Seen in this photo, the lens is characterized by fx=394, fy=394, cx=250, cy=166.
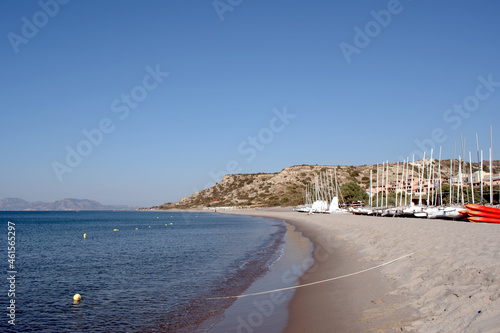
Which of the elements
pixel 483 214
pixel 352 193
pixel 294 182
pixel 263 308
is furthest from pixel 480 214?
pixel 294 182

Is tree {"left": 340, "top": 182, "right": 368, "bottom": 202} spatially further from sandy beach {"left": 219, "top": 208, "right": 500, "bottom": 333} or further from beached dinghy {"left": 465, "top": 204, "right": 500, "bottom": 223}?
sandy beach {"left": 219, "top": 208, "right": 500, "bottom": 333}

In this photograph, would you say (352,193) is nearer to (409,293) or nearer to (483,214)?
(483,214)

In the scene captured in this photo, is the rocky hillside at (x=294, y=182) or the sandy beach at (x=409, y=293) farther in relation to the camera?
the rocky hillside at (x=294, y=182)

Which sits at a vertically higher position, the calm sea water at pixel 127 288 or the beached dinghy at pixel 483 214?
the beached dinghy at pixel 483 214

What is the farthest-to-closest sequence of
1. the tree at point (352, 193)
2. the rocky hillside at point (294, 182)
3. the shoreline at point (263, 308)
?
the rocky hillside at point (294, 182) < the tree at point (352, 193) < the shoreline at point (263, 308)

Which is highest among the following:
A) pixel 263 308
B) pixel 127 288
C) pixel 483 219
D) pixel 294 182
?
pixel 294 182

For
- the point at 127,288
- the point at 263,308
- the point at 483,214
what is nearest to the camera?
the point at 263,308

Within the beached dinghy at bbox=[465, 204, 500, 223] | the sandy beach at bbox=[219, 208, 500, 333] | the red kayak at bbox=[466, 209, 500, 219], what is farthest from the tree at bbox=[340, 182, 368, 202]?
the sandy beach at bbox=[219, 208, 500, 333]

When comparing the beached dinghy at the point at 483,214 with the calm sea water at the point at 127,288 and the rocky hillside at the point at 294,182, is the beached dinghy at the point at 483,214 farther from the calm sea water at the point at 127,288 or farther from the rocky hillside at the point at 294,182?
the rocky hillside at the point at 294,182

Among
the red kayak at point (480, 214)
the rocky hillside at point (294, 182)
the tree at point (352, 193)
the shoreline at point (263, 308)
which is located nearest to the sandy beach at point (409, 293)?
the shoreline at point (263, 308)

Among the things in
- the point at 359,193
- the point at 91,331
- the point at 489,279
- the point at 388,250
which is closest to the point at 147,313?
the point at 91,331

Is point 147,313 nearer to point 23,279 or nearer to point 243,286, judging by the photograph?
point 243,286

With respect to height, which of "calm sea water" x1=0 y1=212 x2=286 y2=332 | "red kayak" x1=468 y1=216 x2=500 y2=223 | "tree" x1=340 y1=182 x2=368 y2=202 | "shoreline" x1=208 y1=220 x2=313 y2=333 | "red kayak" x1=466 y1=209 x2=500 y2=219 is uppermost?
"tree" x1=340 y1=182 x2=368 y2=202

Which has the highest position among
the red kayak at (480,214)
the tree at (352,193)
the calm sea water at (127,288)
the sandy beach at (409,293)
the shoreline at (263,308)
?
the tree at (352,193)
